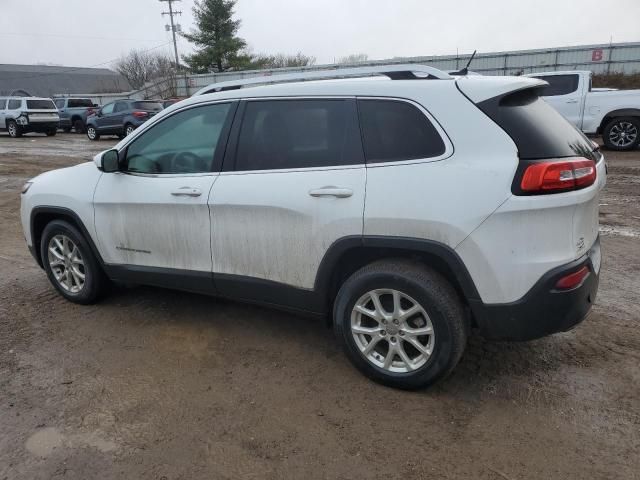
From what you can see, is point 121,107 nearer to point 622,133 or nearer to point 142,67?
point 622,133

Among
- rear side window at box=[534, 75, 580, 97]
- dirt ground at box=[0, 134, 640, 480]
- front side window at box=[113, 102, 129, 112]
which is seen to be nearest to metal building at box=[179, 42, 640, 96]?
front side window at box=[113, 102, 129, 112]

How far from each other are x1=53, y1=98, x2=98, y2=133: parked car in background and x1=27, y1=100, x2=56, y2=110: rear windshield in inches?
88.8

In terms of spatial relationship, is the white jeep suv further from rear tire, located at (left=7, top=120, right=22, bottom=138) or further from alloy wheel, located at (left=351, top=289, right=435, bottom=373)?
rear tire, located at (left=7, top=120, right=22, bottom=138)

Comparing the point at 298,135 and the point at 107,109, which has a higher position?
the point at 107,109

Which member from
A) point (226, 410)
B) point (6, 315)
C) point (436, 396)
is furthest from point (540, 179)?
point (6, 315)

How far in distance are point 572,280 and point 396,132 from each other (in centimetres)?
122

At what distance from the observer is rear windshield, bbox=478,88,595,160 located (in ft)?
8.54

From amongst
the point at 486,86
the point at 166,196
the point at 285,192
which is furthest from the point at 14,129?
the point at 486,86

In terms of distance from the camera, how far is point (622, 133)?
12.8m

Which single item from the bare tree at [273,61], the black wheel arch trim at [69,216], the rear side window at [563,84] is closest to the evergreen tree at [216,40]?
the bare tree at [273,61]

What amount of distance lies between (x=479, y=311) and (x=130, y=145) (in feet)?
9.20

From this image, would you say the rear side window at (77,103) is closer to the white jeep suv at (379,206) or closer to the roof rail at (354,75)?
the white jeep suv at (379,206)

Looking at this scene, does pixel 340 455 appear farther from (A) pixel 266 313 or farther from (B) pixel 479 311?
(A) pixel 266 313

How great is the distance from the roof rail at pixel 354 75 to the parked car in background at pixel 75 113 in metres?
24.8
